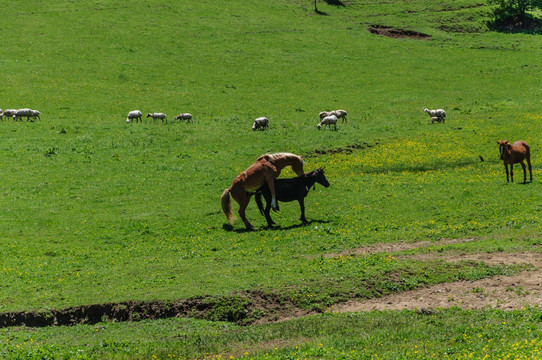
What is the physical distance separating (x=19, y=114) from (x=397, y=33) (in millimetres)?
49239

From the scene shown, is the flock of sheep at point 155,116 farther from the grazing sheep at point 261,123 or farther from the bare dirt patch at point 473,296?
the bare dirt patch at point 473,296

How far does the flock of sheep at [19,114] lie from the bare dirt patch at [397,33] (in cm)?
4598

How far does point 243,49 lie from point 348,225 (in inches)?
1836

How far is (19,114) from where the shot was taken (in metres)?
47.6

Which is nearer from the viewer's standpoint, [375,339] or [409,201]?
[375,339]

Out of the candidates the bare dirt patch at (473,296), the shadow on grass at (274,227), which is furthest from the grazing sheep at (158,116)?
the bare dirt patch at (473,296)

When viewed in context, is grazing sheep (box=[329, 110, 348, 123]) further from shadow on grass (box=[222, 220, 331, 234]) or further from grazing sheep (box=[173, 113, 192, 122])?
shadow on grass (box=[222, 220, 331, 234])

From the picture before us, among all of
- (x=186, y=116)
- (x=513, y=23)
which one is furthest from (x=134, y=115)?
(x=513, y=23)

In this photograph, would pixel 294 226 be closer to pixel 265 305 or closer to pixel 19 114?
pixel 265 305

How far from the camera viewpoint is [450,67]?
67375 mm

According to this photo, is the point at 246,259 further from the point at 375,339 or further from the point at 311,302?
the point at 375,339

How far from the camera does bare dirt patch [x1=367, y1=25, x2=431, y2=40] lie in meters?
78.7

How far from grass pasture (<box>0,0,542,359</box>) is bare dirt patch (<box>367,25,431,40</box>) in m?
1.90

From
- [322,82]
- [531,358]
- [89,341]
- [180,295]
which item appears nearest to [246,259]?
[180,295]
